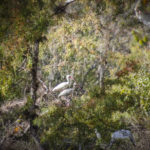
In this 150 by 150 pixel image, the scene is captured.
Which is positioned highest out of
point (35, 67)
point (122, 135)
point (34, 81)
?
point (35, 67)

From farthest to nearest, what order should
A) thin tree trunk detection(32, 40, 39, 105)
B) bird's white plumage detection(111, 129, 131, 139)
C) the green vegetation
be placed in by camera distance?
bird's white plumage detection(111, 129, 131, 139) → thin tree trunk detection(32, 40, 39, 105) → the green vegetation

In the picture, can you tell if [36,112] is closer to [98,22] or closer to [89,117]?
[89,117]

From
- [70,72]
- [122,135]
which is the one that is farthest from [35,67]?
[70,72]

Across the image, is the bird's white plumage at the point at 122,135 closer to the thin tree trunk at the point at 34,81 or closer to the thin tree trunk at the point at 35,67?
the thin tree trunk at the point at 34,81

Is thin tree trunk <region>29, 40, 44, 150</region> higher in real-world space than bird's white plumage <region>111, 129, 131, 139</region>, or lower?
higher

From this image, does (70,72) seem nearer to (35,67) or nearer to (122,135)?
(35,67)

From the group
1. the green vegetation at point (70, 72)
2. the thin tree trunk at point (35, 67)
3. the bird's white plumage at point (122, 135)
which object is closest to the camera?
the green vegetation at point (70, 72)

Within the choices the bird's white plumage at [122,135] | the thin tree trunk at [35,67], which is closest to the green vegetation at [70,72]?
the thin tree trunk at [35,67]

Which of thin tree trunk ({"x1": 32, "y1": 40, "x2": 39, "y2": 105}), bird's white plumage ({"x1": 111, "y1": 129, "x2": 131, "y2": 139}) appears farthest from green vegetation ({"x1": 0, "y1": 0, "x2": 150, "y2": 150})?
bird's white plumage ({"x1": 111, "y1": 129, "x2": 131, "y2": 139})

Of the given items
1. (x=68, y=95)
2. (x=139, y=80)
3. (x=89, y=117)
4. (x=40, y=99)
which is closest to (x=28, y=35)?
(x=40, y=99)

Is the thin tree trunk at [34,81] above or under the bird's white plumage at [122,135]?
above

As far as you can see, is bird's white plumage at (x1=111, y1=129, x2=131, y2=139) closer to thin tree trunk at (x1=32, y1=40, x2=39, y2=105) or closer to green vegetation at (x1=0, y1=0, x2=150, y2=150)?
Answer: green vegetation at (x1=0, y1=0, x2=150, y2=150)

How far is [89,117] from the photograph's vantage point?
21.6 ft

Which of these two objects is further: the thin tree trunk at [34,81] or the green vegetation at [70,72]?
the thin tree trunk at [34,81]
